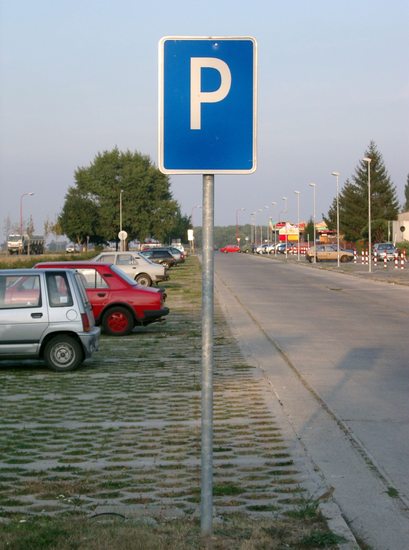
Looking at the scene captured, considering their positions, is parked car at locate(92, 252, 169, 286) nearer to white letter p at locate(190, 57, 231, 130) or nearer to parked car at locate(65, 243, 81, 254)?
white letter p at locate(190, 57, 231, 130)

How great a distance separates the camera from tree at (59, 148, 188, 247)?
96125 mm

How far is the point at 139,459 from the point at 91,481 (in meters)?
0.90

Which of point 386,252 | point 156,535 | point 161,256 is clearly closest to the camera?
point 156,535

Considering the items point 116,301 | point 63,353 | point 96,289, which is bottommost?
point 63,353

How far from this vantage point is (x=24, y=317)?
1465cm

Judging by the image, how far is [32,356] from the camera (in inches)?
582

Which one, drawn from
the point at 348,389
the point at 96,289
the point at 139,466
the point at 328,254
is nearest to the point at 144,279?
the point at 96,289

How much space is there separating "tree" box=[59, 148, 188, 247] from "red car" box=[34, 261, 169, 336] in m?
75.2

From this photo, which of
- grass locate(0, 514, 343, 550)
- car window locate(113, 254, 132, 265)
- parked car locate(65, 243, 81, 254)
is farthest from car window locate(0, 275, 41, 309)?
parked car locate(65, 243, 81, 254)

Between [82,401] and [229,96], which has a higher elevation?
[229,96]

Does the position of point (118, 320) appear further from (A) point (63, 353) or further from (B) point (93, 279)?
(A) point (63, 353)

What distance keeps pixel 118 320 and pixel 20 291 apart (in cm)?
622

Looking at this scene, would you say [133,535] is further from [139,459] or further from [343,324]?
[343,324]

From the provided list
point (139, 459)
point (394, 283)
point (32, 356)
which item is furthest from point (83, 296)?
point (394, 283)
